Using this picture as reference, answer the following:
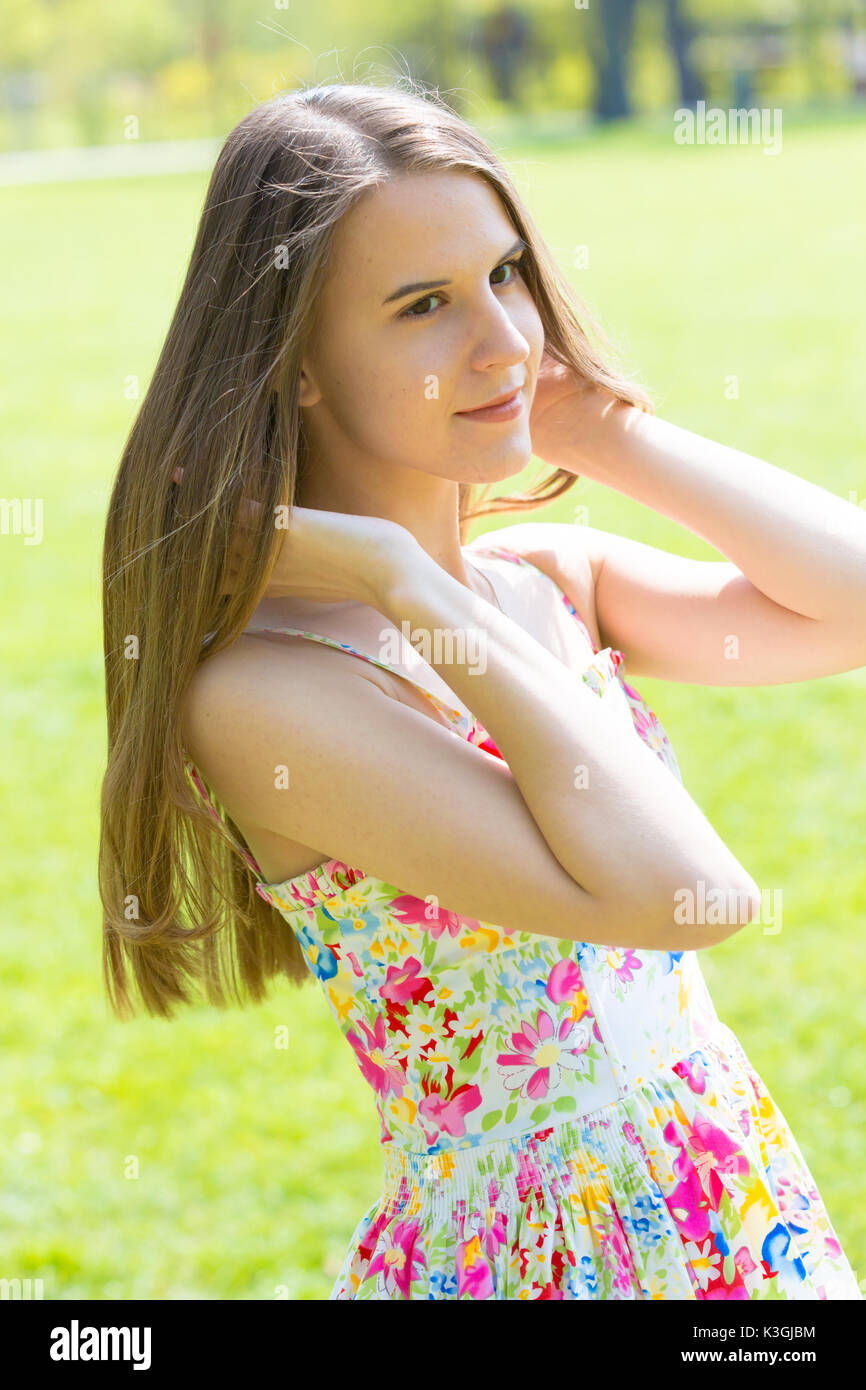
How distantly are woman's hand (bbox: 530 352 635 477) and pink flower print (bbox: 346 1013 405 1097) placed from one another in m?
0.86

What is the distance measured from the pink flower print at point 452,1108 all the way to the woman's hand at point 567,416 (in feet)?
2.97

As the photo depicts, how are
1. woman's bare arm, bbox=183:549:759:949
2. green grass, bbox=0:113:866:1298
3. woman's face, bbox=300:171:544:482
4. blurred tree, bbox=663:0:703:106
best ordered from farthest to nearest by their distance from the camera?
blurred tree, bbox=663:0:703:106, green grass, bbox=0:113:866:1298, woman's face, bbox=300:171:544:482, woman's bare arm, bbox=183:549:759:949

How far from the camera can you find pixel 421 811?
1763 mm

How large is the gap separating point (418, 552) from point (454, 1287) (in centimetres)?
92

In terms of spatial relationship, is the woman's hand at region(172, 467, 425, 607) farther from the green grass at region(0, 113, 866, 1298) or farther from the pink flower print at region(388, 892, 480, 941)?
the green grass at region(0, 113, 866, 1298)

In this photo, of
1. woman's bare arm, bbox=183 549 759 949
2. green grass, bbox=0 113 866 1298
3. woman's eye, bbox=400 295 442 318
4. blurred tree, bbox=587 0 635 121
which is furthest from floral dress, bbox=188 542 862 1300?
blurred tree, bbox=587 0 635 121

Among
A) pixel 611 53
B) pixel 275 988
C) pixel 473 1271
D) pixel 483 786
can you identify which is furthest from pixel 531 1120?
pixel 611 53

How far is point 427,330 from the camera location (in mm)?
1856

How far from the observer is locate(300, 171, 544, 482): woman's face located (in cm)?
184

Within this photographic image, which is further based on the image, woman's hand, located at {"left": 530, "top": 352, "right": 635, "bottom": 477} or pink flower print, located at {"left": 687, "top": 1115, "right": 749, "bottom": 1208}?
woman's hand, located at {"left": 530, "top": 352, "right": 635, "bottom": 477}

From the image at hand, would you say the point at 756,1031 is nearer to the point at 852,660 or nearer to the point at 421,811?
the point at 852,660

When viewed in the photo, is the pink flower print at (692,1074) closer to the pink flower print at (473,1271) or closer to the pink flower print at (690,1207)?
the pink flower print at (690,1207)

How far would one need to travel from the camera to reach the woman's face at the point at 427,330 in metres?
1.84

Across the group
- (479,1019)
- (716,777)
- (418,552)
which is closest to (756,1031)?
(716,777)
